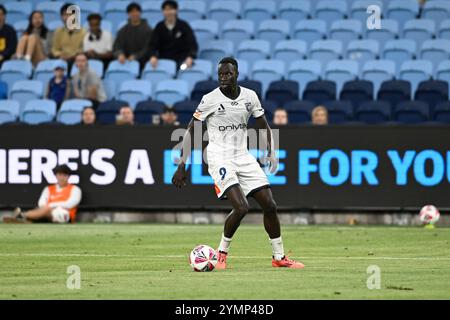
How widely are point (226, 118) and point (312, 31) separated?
12.9 meters

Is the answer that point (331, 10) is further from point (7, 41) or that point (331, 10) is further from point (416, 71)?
point (7, 41)

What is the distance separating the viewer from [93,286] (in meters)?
11.6

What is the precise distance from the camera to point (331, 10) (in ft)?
87.1

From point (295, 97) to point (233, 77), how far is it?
10037 millimetres

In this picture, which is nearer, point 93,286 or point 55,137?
point 93,286

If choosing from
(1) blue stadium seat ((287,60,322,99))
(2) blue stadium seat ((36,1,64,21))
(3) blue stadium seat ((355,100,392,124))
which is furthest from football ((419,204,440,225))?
(2) blue stadium seat ((36,1,64,21))

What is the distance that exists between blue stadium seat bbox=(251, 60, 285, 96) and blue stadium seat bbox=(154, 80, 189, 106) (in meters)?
1.50

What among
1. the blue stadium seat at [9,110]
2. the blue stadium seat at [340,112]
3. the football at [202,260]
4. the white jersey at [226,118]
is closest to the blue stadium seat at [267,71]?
the blue stadium seat at [340,112]

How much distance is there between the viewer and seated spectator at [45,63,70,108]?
2428 centimetres

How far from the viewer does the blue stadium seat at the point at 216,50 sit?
25.5 m

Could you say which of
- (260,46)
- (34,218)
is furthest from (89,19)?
(34,218)

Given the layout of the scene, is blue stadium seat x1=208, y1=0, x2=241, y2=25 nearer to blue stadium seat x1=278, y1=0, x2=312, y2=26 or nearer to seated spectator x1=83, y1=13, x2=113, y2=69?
blue stadium seat x1=278, y1=0, x2=312, y2=26

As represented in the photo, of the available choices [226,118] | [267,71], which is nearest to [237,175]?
[226,118]
